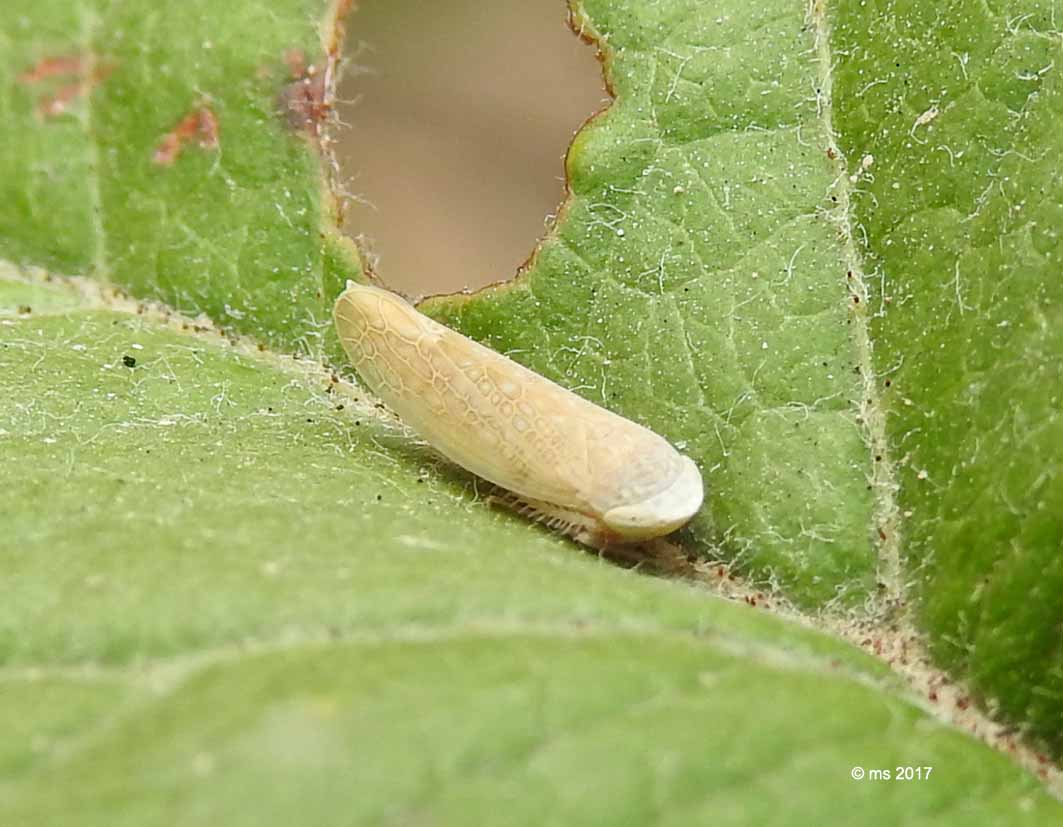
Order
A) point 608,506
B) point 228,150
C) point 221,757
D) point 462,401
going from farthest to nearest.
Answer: point 228,150
point 462,401
point 608,506
point 221,757

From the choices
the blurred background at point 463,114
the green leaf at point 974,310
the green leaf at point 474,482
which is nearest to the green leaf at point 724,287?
the green leaf at point 474,482

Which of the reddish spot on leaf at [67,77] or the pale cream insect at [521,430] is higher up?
the reddish spot on leaf at [67,77]

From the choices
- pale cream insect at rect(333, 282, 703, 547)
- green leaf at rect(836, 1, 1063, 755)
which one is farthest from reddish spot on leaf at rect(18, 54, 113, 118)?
green leaf at rect(836, 1, 1063, 755)

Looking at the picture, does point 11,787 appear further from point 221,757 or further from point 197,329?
point 197,329

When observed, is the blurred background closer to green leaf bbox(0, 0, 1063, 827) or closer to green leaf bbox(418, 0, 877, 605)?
green leaf bbox(0, 0, 1063, 827)

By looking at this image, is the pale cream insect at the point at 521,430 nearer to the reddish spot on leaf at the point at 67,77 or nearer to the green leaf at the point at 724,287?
the green leaf at the point at 724,287

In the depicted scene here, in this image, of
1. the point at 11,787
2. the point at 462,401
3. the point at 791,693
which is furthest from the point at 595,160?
the point at 11,787
